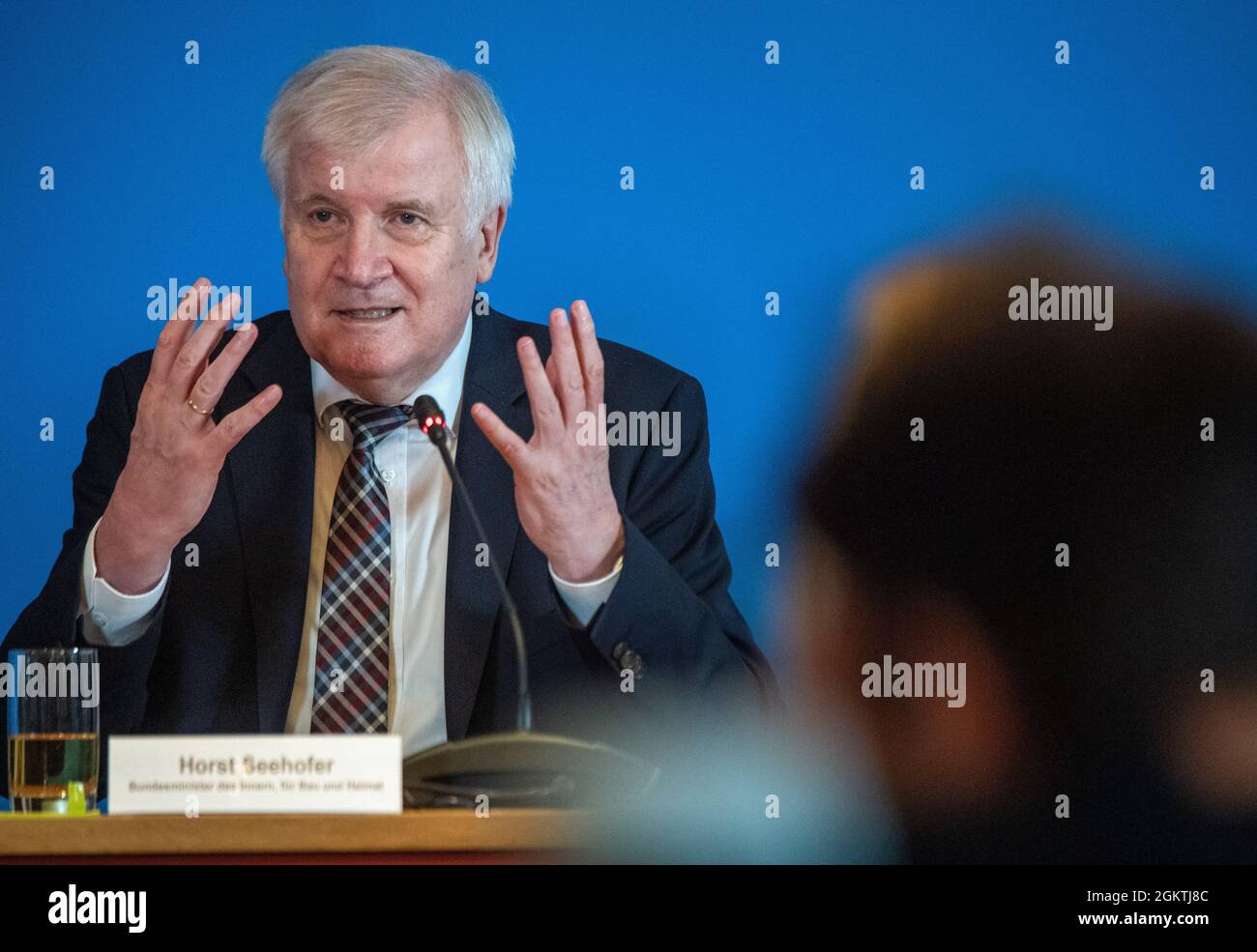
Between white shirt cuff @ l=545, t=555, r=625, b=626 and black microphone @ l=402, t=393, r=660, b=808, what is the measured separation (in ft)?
1.20

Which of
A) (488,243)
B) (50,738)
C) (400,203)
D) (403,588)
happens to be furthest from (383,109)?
(50,738)

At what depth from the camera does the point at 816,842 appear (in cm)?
251

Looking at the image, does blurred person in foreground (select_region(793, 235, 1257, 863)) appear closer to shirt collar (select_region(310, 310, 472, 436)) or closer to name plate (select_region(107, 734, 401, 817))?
shirt collar (select_region(310, 310, 472, 436))

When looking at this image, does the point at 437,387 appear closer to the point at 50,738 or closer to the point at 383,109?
the point at 383,109

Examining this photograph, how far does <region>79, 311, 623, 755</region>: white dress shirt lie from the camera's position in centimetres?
211

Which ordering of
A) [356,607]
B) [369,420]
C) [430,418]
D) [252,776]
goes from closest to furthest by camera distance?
1. [252,776]
2. [430,418]
3. [356,607]
4. [369,420]

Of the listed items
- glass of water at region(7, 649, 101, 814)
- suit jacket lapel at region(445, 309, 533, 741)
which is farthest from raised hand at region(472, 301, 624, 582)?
glass of water at region(7, 649, 101, 814)

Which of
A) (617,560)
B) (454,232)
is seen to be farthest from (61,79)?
(617,560)

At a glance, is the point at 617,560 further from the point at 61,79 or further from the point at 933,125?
the point at 61,79

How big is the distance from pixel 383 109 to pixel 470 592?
0.79 m

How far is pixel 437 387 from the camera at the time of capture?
8.04 feet

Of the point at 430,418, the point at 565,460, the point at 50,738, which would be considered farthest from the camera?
the point at 565,460

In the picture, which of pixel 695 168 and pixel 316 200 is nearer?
pixel 316 200
